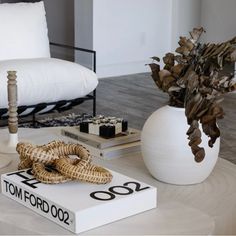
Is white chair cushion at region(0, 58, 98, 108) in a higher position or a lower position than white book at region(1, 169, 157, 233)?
lower

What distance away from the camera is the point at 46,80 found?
3330 millimetres

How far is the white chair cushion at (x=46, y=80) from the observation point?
3230 millimetres

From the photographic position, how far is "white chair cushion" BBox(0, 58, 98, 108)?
323cm

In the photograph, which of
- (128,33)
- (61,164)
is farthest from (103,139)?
(128,33)

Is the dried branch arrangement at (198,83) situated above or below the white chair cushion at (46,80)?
above

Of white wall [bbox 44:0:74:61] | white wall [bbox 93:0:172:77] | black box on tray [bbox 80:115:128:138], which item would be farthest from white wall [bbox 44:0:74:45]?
black box on tray [bbox 80:115:128:138]

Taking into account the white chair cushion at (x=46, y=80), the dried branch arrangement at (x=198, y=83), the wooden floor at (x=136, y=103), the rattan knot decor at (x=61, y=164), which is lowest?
the wooden floor at (x=136, y=103)

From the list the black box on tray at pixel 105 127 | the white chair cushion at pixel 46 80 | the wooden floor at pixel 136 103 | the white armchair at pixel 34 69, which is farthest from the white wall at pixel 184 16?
the black box on tray at pixel 105 127

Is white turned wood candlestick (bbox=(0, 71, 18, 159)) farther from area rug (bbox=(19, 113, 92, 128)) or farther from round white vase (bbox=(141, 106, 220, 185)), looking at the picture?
area rug (bbox=(19, 113, 92, 128))

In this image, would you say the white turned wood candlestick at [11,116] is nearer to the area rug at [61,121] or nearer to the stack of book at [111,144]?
the stack of book at [111,144]

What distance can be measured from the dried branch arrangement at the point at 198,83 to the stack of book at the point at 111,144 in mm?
360

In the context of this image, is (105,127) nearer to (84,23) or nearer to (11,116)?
(11,116)

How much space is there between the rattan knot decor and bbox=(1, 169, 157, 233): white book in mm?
22

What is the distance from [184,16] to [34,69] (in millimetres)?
3187
